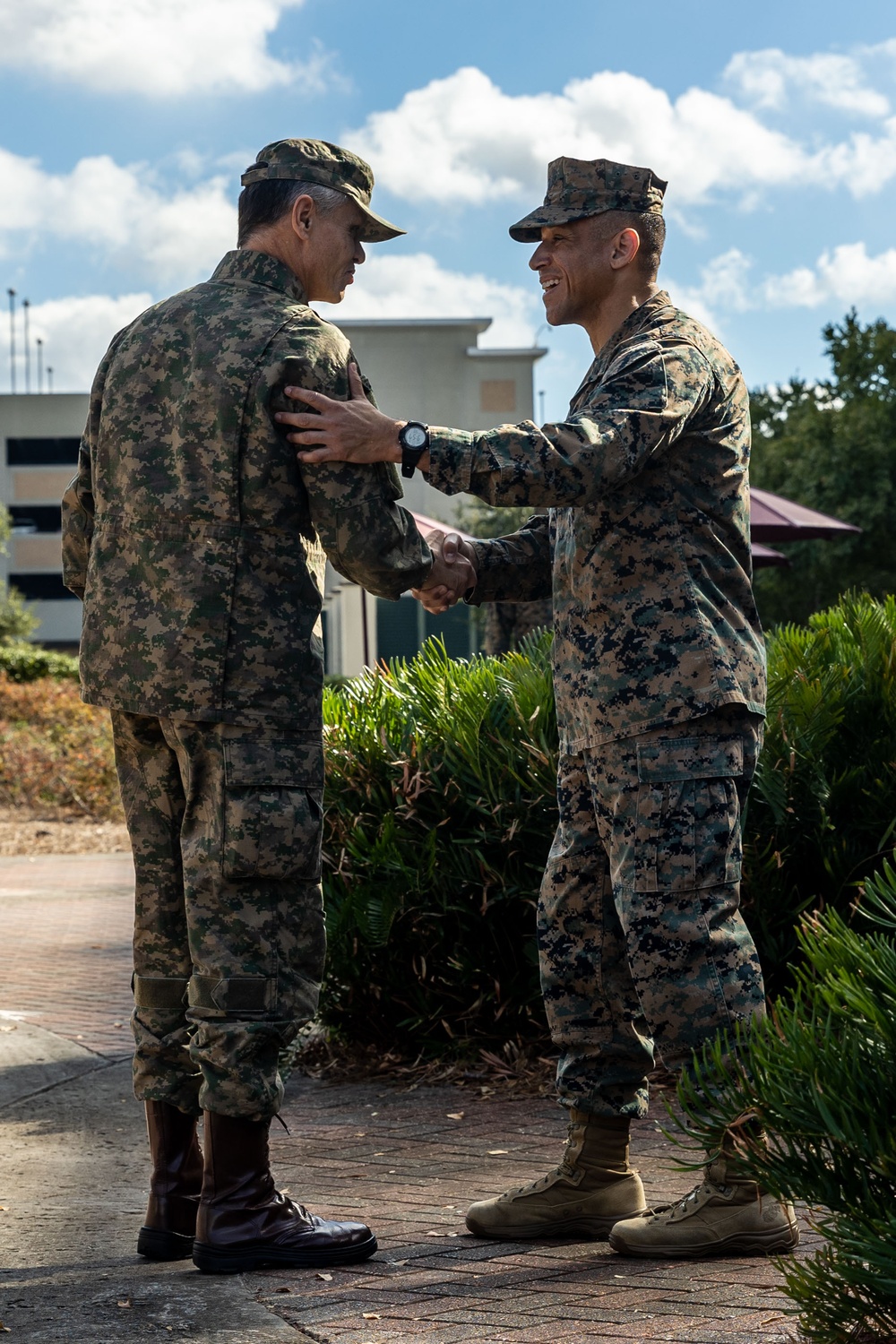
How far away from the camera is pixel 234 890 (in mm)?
3197

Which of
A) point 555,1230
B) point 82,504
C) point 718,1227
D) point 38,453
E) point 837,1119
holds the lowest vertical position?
point 555,1230

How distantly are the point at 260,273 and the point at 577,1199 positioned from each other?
221cm

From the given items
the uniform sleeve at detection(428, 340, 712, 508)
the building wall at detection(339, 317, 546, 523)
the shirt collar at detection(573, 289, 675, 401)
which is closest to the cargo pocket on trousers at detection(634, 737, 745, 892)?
the uniform sleeve at detection(428, 340, 712, 508)

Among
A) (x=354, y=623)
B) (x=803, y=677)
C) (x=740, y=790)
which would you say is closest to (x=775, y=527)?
(x=803, y=677)

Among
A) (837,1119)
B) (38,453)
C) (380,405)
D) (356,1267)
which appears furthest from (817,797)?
(38,453)

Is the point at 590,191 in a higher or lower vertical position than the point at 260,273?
higher

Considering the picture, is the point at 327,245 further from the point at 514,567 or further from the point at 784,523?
the point at 784,523

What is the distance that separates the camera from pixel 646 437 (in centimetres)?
327

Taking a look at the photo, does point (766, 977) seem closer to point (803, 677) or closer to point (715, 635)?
point (803, 677)

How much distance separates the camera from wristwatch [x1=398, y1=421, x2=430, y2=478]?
3.22 m

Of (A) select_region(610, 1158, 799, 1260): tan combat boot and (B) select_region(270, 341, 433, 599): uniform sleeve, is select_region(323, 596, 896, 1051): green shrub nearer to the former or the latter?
(A) select_region(610, 1158, 799, 1260): tan combat boot

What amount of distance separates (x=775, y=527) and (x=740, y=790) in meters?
7.67

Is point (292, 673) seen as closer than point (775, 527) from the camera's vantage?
Yes

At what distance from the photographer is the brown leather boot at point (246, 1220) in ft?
10.5
